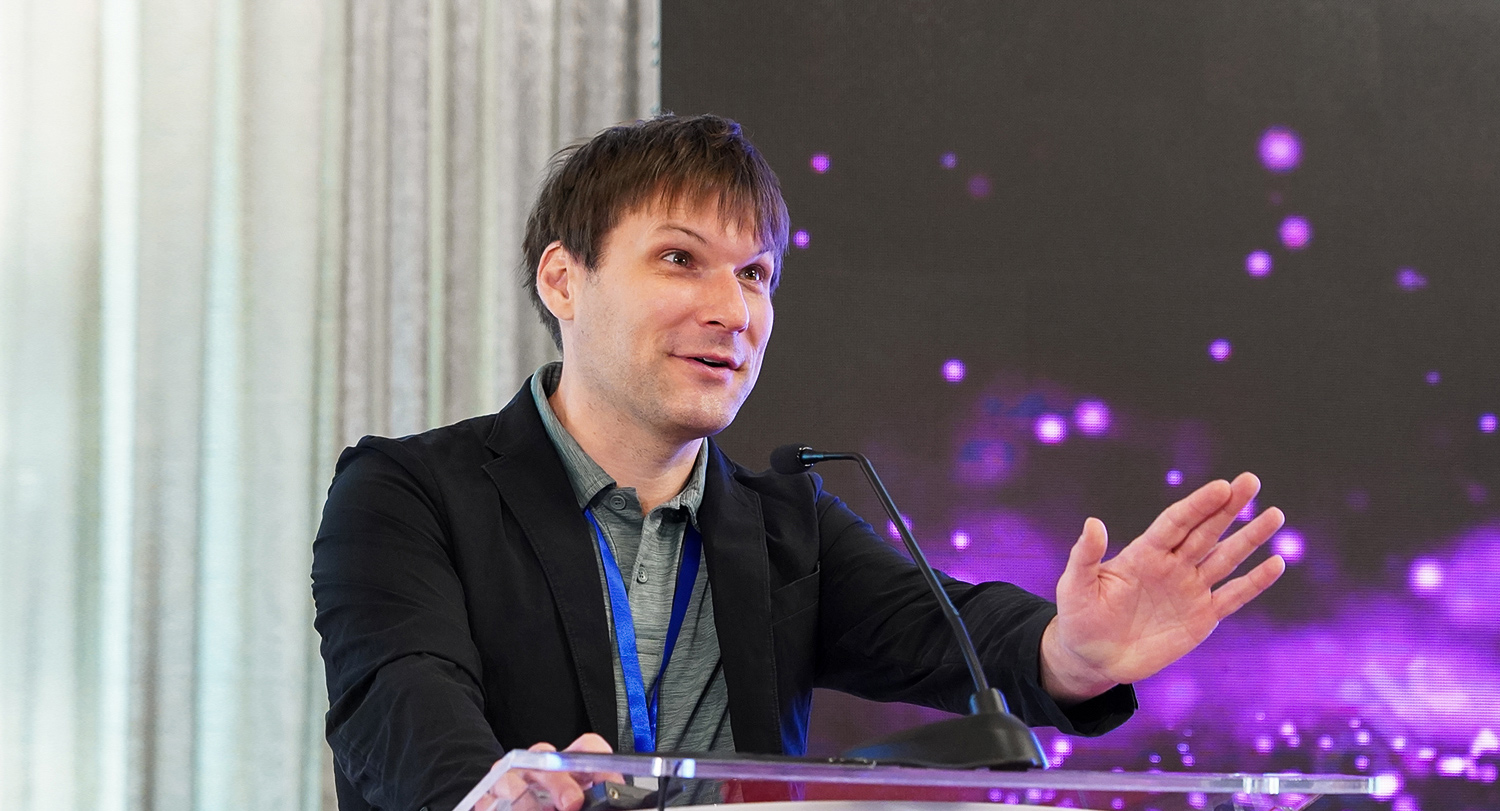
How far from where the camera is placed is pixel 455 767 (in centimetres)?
110

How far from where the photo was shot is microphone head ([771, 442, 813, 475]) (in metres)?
1.41

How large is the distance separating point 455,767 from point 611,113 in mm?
1849

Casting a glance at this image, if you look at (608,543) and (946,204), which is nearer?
(608,543)

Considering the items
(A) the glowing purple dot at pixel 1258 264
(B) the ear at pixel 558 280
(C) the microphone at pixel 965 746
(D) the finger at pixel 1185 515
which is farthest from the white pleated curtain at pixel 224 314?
(C) the microphone at pixel 965 746

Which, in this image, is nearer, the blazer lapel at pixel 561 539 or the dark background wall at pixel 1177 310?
the blazer lapel at pixel 561 539

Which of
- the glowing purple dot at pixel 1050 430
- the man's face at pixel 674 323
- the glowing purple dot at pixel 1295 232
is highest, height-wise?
the glowing purple dot at pixel 1295 232

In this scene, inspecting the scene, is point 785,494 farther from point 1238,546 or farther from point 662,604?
point 1238,546

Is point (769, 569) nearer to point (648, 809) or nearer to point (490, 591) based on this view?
point (490, 591)

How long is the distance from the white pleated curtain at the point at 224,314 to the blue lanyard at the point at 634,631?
1114mm

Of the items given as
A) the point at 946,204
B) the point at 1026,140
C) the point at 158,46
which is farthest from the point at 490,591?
the point at 158,46

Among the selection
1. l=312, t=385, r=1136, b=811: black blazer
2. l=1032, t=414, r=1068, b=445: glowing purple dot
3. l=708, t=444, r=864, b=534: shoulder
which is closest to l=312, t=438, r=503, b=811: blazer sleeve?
l=312, t=385, r=1136, b=811: black blazer

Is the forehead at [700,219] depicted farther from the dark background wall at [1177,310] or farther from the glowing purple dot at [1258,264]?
the glowing purple dot at [1258,264]

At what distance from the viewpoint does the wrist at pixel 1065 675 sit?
4.44 feet

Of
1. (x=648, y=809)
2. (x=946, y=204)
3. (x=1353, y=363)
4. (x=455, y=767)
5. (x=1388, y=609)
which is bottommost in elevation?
(x=1388, y=609)
